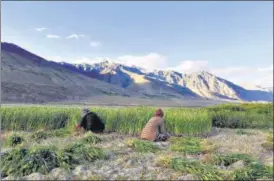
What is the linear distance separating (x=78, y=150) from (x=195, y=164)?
2.61m

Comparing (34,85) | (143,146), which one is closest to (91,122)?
(143,146)

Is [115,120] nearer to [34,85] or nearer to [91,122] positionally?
[91,122]

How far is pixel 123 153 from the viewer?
8062 mm

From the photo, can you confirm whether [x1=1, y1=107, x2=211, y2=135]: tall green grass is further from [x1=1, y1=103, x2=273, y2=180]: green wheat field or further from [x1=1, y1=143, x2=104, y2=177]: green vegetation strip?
[x1=1, y1=143, x2=104, y2=177]: green vegetation strip

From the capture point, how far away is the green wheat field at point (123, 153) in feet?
19.1

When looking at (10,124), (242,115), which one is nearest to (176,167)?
(10,124)

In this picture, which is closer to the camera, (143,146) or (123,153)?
(123,153)

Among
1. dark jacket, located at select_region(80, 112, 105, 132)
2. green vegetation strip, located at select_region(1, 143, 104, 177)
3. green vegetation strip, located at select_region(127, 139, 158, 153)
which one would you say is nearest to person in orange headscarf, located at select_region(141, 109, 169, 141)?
green vegetation strip, located at select_region(127, 139, 158, 153)

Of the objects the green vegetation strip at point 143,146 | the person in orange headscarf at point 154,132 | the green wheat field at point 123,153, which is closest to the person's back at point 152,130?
the person in orange headscarf at point 154,132

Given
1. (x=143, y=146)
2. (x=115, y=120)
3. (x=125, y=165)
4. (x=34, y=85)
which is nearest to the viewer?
(x=125, y=165)

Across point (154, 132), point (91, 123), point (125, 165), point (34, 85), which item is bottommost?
point (125, 165)

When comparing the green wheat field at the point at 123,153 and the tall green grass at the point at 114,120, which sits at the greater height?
the tall green grass at the point at 114,120

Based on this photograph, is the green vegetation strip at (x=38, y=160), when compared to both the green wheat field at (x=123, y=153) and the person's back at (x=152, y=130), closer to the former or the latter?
the green wheat field at (x=123, y=153)

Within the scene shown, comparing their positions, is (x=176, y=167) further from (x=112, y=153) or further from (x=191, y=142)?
(x=191, y=142)
